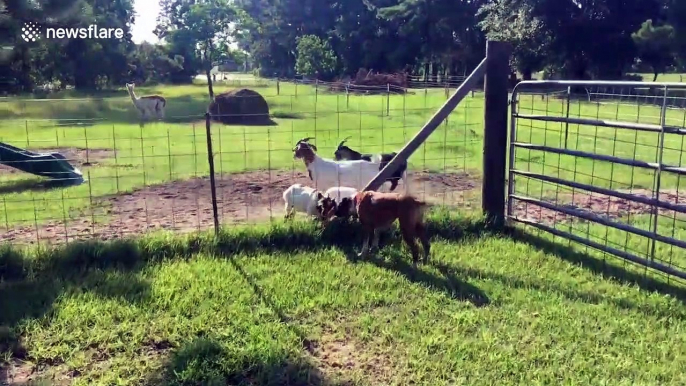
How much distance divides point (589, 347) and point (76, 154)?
37.9ft

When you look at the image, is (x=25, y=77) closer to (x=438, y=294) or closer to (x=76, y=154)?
(x=76, y=154)

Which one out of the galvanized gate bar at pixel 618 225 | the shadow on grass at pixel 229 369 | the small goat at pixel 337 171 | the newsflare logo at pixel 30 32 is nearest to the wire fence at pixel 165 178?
the small goat at pixel 337 171

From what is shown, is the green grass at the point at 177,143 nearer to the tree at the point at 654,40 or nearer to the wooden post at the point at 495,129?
the wooden post at the point at 495,129

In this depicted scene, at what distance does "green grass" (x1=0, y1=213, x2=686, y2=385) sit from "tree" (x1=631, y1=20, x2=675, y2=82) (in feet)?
109

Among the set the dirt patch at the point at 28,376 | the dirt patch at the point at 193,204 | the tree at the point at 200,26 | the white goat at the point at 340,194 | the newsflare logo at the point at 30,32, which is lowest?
the dirt patch at the point at 28,376

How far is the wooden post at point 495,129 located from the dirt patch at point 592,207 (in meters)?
0.46

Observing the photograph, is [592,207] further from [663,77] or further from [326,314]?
[663,77]

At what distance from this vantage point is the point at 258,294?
4797mm

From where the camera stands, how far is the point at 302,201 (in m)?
7.00

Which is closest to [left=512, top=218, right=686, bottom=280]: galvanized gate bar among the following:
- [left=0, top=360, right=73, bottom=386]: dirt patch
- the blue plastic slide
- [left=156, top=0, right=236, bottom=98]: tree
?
[left=0, top=360, right=73, bottom=386]: dirt patch

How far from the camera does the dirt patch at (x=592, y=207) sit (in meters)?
7.16

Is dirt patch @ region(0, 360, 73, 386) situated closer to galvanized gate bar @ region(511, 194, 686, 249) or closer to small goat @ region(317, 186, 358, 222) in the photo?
small goat @ region(317, 186, 358, 222)

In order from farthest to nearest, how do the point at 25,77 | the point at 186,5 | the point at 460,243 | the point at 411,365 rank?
the point at 186,5
the point at 25,77
the point at 460,243
the point at 411,365

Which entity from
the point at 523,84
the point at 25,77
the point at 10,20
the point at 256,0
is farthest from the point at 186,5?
the point at 523,84
